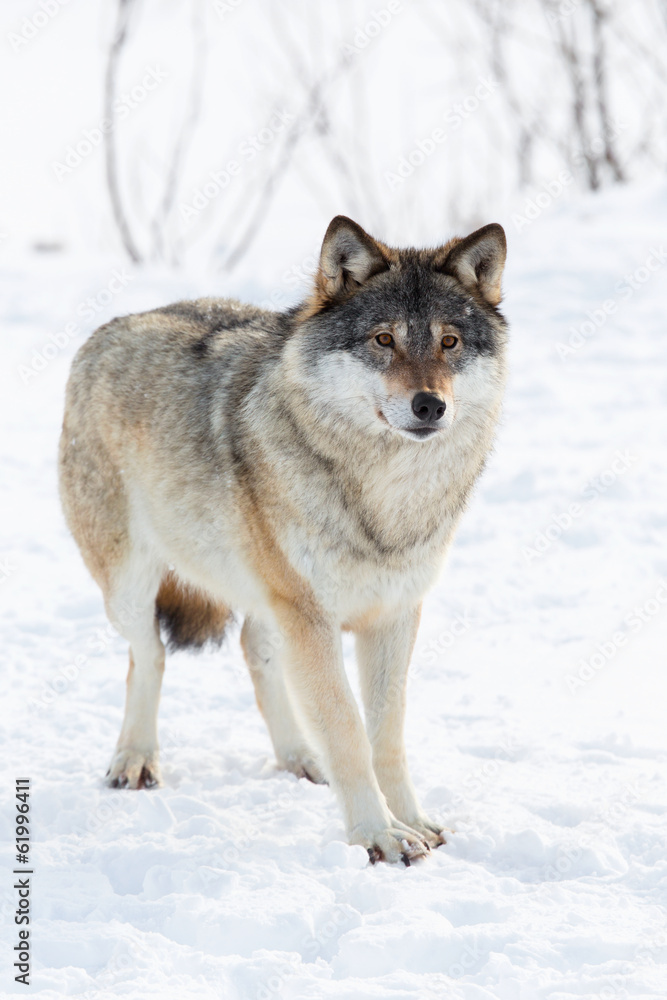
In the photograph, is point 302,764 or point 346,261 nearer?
point 346,261

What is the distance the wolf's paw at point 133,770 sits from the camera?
4295 millimetres

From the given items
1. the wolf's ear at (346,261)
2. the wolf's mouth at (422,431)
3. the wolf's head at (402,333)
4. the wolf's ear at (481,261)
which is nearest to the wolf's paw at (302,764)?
the wolf's head at (402,333)

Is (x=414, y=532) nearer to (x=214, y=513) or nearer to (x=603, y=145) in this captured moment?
(x=214, y=513)

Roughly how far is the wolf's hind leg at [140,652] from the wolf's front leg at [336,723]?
98cm

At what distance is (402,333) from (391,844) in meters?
1.86

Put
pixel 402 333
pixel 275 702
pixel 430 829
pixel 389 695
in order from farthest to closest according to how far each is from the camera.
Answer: pixel 275 702
pixel 389 695
pixel 430 829
pixel 402 333

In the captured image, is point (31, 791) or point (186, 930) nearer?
point (186, 930)

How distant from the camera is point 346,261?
3744 mm

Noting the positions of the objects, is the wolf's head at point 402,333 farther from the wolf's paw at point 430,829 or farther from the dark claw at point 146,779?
the dark claw at point 146,779

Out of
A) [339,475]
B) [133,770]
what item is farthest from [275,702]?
[339,475]

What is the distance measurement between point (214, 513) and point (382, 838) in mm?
1461

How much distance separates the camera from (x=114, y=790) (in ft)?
13.8

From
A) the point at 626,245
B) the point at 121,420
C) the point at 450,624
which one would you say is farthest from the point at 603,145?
the point at 121,420

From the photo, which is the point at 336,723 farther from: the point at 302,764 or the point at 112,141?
the point at 112,141
